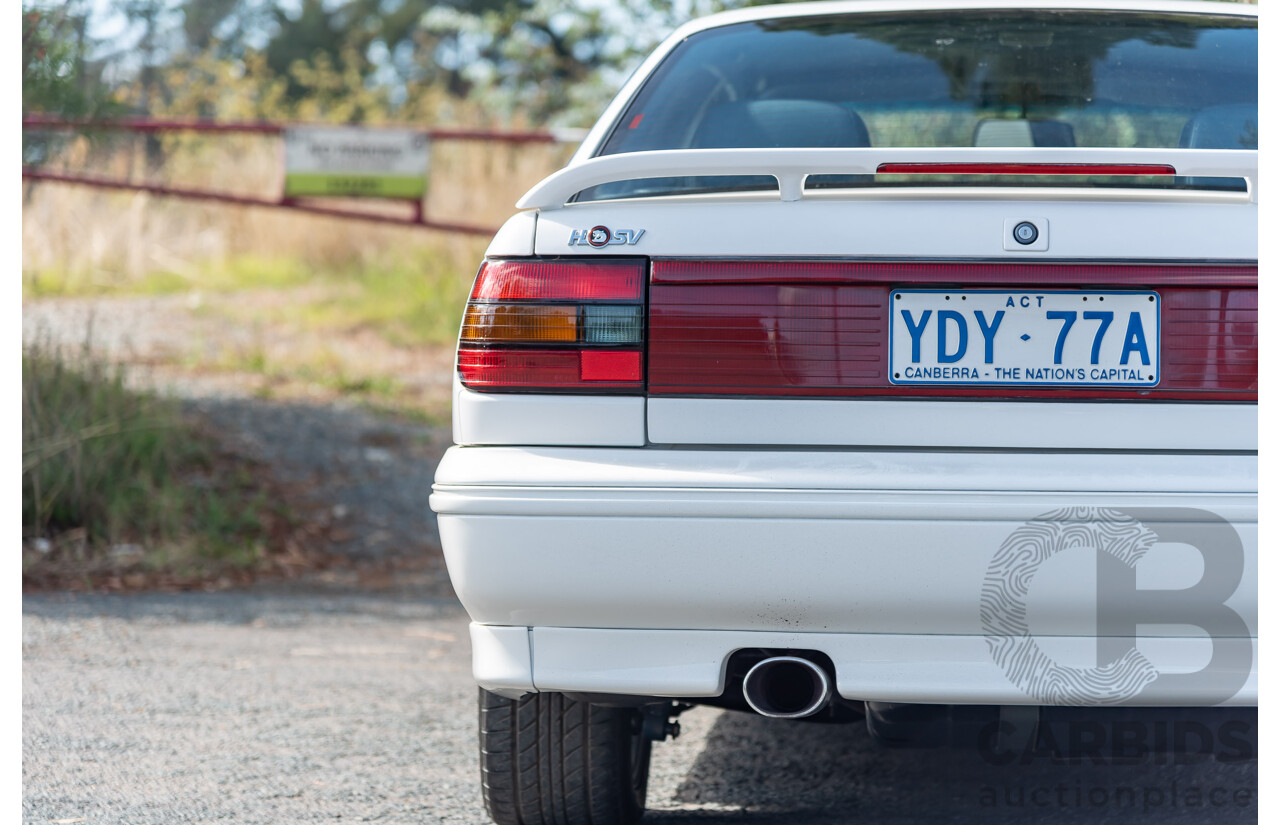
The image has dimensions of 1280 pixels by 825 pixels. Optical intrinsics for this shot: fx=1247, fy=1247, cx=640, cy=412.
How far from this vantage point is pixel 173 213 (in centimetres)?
1253

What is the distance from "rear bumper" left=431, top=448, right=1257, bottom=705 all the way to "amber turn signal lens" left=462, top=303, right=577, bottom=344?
7.9 inches

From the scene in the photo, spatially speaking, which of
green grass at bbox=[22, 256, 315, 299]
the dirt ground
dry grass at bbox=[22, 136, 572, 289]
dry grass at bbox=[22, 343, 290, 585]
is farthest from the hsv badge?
green grass at bbox=[22, 256, 315, 299]

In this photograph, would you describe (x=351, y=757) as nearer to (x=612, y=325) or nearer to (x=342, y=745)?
(x=342, y=745)

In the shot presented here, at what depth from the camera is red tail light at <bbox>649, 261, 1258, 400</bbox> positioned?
2.01m

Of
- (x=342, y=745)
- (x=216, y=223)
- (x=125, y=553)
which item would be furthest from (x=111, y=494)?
(x=216, y=223)

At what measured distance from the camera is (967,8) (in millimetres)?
3092

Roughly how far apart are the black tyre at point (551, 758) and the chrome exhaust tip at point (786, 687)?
16.5 inches

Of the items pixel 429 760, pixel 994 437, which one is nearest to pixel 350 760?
pixel 429 760

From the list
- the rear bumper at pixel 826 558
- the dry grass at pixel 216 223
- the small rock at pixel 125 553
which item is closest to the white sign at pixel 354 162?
the dry grass at pixel 216 223

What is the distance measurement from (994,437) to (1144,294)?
34cm

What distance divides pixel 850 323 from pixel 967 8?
1.42 m

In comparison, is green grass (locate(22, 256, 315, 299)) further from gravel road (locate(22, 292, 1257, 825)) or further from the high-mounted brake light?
the high-mounted brake light

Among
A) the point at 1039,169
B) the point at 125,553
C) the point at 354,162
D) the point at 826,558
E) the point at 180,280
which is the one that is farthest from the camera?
the point at 180,280

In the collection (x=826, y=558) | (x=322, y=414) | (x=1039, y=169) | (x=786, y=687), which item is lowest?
(x=322, y=414)
